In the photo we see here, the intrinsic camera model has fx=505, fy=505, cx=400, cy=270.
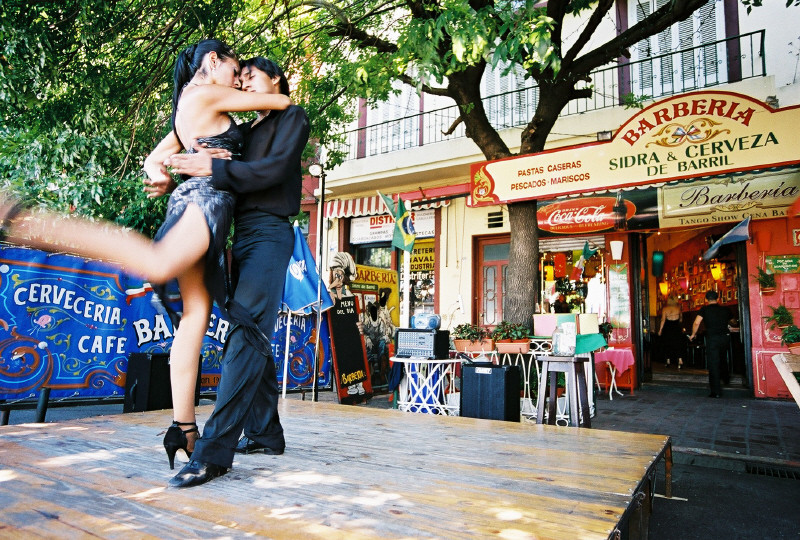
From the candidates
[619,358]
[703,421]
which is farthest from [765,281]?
[703,421]

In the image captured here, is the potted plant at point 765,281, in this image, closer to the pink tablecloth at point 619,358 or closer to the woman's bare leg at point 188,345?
the pink tablecloth at point 619,358

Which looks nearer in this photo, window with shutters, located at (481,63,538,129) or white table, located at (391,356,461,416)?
white table, located at (391,356,461,416)

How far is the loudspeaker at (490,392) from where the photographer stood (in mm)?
3949

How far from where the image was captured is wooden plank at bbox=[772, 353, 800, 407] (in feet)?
9.41

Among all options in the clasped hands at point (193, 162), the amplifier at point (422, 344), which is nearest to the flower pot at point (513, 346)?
the amplifier at point (422, 344)

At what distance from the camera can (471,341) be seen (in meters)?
6.50

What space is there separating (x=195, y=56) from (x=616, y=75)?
1030 centimetres

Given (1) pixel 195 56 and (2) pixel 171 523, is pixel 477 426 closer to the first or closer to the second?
(2) pixel 171 523

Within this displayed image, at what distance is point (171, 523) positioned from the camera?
1493 mm

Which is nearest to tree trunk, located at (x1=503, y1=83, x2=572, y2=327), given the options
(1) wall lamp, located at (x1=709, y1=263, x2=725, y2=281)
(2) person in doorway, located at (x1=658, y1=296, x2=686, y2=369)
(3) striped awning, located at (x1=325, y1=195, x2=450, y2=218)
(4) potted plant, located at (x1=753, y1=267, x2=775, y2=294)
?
(4) potted plant, located at (x1=753, y1=267, x2=775, y2=294)

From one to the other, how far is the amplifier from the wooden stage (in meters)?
2.59

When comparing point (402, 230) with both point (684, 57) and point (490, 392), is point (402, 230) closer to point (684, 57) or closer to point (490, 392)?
point (490, 392)

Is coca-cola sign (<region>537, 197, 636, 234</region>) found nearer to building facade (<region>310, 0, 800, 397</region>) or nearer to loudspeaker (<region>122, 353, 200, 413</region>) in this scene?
building facade (<region>310, 0, 800, 397</region>)

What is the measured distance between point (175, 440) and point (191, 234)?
84 cm
